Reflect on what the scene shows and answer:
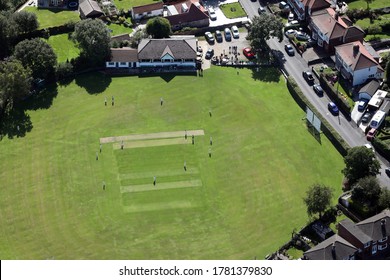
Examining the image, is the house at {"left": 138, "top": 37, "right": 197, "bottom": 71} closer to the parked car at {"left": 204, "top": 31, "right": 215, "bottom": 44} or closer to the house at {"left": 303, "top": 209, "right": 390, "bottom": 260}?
the parked car at {"left": 204, "top": 31, "right": 215, "bottom": 44}

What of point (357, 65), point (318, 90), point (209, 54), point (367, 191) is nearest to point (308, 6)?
point (357, 65)

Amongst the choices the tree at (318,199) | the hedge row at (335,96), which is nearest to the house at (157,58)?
the hedge row at (335,96)

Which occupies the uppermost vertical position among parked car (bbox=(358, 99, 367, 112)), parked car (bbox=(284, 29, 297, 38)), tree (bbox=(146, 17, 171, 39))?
tree (bbox=(146, 17, 171, 39))

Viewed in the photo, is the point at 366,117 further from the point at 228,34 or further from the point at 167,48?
the point at 167,48

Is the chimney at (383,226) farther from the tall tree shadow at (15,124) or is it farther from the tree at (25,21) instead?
the tree at (25,21)

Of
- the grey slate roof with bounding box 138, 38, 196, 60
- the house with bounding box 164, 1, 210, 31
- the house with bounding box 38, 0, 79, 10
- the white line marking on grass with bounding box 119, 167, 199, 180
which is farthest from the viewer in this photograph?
the house with bounding box 38, 0, 79, 10

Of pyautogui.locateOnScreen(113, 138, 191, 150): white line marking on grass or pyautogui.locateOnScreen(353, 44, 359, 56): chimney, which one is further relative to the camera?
pyautogui.locateOnScreen(353, 44, 359, 56): chimney

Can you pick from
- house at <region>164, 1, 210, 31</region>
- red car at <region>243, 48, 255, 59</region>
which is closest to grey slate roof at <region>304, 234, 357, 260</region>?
red car at <region>243, 48, 255, 59</region>
